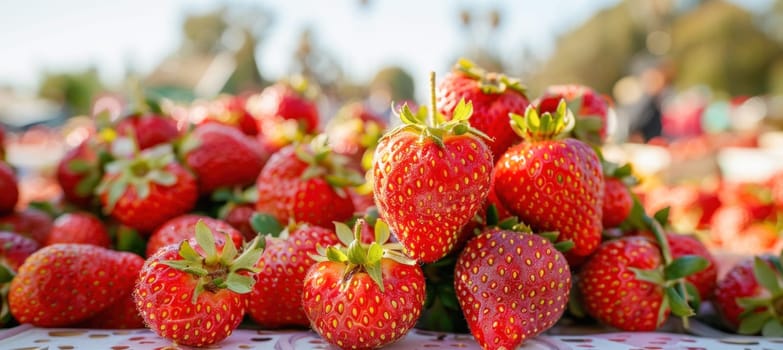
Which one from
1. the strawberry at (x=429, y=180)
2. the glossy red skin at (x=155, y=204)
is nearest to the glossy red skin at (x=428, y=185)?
the strawberry at (x=429, y=180)

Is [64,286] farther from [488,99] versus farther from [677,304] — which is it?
[677,304]

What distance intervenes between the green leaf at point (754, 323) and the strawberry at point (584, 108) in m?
0.52

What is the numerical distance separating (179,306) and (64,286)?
37cm

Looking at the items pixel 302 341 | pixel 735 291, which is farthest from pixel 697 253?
pixel 302 341

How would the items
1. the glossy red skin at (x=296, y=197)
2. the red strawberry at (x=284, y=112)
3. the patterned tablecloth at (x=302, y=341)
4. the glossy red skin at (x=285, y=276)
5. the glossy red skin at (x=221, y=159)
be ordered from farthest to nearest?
the red strawberry at (x=284, y=112) → the glossy red skin at (x=221, y=159) → the glossy red skin at (x=296, y=197) → the glossy red skin at (x=285, y=276) → the patterned tablecloth at (x=302, y=341)

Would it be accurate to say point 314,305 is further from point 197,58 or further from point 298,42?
point 197,58

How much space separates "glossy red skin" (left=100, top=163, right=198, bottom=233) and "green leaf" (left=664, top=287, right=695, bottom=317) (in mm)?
1135

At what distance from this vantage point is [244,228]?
5.39 ft

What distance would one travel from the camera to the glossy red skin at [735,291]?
156 centimetres

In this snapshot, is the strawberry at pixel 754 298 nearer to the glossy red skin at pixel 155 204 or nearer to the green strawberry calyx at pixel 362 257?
the green strawberry calyx at pixel 362 257

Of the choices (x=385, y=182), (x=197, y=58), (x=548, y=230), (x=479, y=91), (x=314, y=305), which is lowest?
(x=314, y=305)

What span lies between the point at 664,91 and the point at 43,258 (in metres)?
8.09

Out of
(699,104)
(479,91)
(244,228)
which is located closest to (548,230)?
(479,91)

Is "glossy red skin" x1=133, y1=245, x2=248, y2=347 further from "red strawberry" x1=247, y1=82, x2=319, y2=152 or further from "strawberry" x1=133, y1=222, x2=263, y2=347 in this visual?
"red strawberry" x1=247, y1=82, x2=319, y2=152
